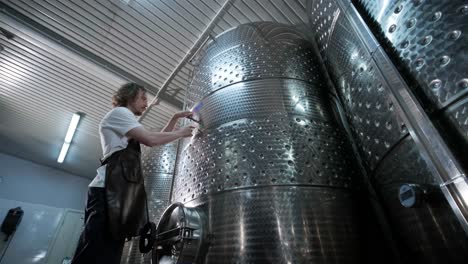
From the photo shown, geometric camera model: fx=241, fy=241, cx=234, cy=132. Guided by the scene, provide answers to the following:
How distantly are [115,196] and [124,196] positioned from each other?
0.04 meters

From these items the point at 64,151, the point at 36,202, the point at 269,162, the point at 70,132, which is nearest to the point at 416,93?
the point at 269,162

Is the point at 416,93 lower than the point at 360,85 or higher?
lower

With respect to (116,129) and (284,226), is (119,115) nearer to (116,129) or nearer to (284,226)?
(116,129)

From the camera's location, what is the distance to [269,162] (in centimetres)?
134

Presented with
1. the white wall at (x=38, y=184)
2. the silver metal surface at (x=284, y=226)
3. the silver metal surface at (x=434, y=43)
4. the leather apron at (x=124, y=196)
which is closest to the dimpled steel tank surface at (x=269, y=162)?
the silver metal surface at (x=284, y=226)

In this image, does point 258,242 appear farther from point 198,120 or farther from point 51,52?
point 51,52

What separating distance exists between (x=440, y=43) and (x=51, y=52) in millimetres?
5506

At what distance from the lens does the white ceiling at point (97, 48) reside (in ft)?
11.7

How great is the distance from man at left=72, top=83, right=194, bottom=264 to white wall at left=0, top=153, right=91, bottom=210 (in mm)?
9747

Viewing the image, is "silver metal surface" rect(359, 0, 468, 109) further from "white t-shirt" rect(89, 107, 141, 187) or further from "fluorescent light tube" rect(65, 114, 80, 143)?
"fluorescent light tube" rect(65, 114, 80, 143)

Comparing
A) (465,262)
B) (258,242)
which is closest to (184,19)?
(258,242)

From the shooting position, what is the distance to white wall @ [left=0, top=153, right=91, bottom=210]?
830cm

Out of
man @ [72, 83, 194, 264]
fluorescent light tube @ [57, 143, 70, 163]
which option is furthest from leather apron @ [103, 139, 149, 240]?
fluorescent light tube @ [57, 143, 70, 163]

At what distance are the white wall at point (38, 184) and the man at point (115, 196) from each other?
9.75 metres
